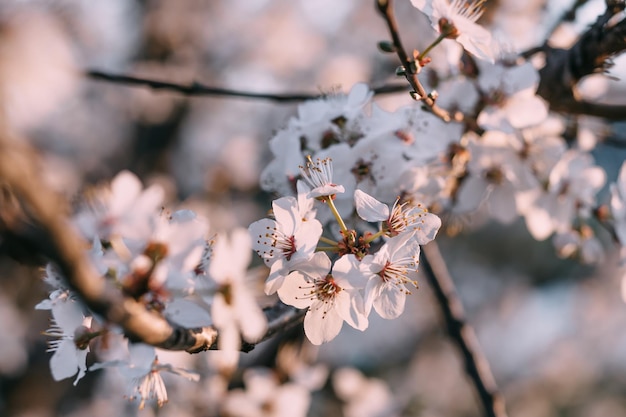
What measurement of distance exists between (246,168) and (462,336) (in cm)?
274

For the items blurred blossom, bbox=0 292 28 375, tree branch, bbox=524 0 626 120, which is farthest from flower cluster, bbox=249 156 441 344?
blurred blossom, bbox=0 292 28 375

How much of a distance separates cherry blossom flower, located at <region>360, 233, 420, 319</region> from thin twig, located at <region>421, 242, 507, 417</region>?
0.64 meters

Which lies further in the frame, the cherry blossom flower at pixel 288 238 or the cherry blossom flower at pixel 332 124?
the cherry blossom flower at pixel 332 124

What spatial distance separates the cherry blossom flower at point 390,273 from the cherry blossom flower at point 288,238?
89 millimetres

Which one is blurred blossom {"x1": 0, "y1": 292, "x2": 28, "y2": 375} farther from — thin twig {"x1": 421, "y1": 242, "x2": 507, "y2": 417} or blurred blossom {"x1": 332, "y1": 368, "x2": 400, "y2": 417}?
thin twig {"x1": 421, "y1": 242, "x2": 507, "y2": 417}

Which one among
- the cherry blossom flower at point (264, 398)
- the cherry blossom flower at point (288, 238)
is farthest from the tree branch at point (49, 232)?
the cherry blossom flower at point (264, 398)

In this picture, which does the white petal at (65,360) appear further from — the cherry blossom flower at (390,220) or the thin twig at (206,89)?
the thin twig at (206,89)

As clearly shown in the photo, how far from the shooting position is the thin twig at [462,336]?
156 centimetres

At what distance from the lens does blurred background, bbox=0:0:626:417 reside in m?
Answer: 3.40

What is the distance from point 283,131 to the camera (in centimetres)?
122

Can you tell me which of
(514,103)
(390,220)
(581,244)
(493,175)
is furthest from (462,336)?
(390,220)

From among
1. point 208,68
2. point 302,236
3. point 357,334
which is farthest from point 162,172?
point 302,236

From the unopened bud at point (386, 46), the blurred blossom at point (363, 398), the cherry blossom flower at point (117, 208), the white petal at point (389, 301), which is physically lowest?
the blurred blossom at point (363, 398)

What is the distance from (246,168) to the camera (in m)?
4.16
